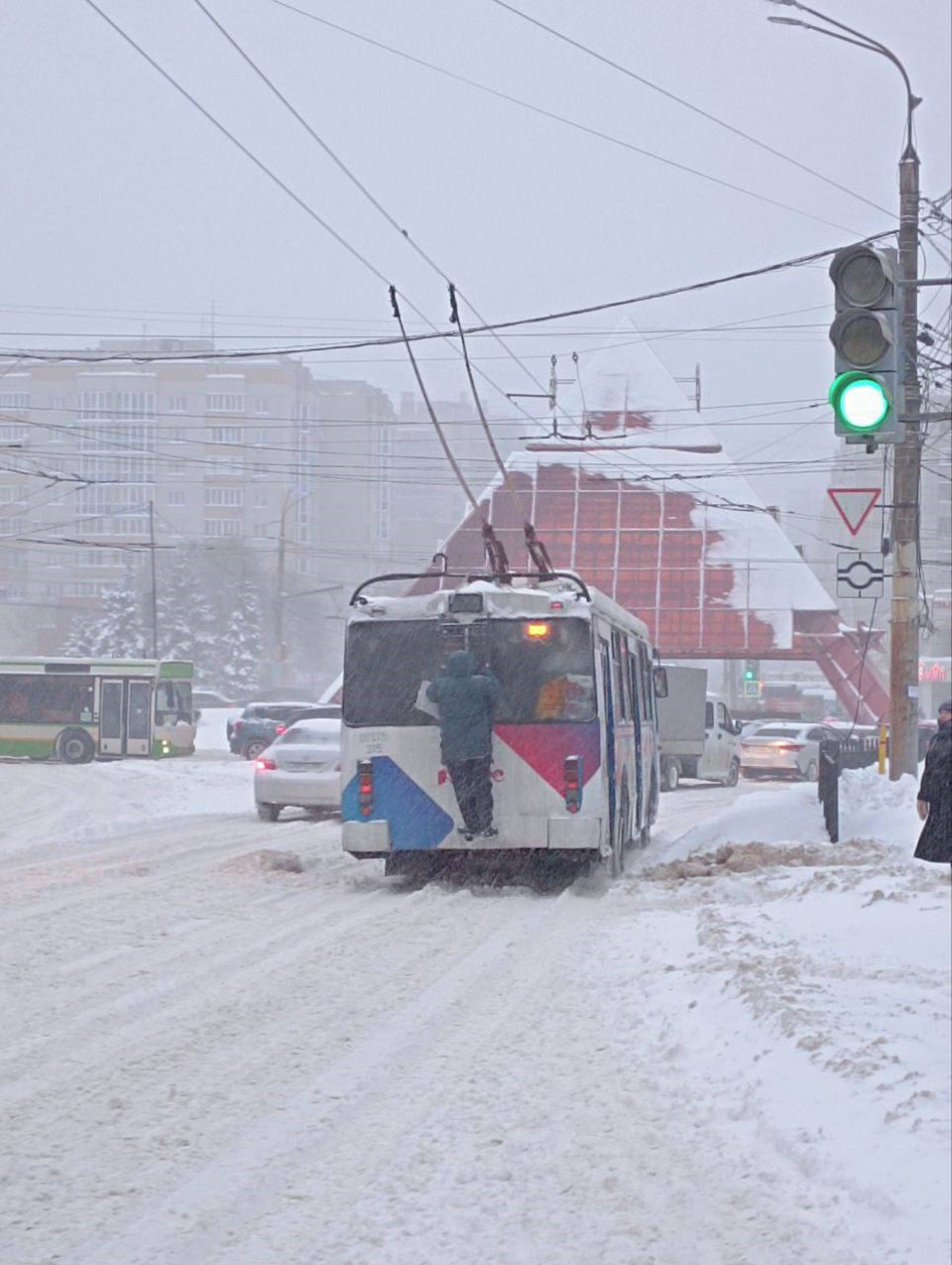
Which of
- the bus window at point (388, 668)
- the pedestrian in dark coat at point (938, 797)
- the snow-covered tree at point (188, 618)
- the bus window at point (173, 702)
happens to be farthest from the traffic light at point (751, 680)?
the pedestrian in dark coat at point (938, 797)

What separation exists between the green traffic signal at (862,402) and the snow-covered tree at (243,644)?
257 ft

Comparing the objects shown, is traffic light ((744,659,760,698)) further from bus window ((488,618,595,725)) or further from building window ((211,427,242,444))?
bus window ((488,618,595,725))

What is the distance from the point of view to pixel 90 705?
4503 cm

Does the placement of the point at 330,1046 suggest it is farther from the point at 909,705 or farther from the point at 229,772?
the point at 229,772

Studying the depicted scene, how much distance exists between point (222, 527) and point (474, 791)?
281 feet

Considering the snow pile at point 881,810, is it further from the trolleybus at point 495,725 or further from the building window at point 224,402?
the building window at point 224,402

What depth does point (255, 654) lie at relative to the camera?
87188mm

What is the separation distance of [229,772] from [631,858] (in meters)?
19.1

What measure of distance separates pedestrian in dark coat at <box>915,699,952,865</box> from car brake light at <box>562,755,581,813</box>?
327cm

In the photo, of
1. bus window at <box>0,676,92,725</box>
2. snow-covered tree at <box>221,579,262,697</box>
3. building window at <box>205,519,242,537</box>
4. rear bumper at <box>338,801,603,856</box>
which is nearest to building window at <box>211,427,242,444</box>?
building window at <box>205,519,242,537</box>

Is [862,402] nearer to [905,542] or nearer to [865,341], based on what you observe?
[865,341]

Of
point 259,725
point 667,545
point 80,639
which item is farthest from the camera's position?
point 80,639

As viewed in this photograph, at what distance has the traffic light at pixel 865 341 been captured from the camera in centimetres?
883

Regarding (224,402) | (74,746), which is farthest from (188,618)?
(74,746)
